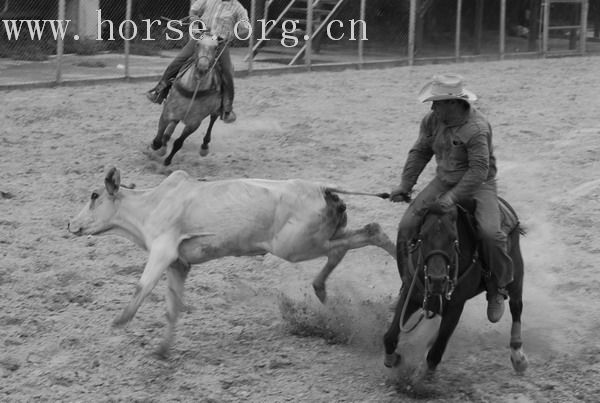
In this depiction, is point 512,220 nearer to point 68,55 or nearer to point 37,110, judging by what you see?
point 37,110

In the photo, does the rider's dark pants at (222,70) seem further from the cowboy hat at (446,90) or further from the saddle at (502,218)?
the cowboy hat at (446,90)

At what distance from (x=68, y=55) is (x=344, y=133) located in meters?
7.91

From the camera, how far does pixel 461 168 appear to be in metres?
6.60

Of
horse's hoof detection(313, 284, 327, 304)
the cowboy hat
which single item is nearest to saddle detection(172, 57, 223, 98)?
horse's hoof detection(313, 284, 327, 304)

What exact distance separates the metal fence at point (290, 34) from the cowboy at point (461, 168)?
1165cm

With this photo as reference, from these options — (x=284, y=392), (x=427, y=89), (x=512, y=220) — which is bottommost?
(x=284, y=392)

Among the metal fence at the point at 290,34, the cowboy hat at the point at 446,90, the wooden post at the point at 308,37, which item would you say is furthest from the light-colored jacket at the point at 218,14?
the wooden post at the point at 308,37

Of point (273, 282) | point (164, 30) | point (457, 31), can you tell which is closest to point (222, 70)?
point (273, 282)

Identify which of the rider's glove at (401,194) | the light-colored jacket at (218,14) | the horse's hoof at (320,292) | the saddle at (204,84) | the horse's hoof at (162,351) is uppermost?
the light-colored jacket at (218,14)

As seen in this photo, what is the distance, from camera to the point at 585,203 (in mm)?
10602

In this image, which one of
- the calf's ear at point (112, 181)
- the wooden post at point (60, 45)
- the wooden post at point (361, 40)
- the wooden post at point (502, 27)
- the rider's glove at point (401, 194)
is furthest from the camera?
the wooden post at point (502, 27)

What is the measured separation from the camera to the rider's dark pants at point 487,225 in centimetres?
650

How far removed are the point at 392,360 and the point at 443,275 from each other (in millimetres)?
811

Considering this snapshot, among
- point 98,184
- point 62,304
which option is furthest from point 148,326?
point 98,184
